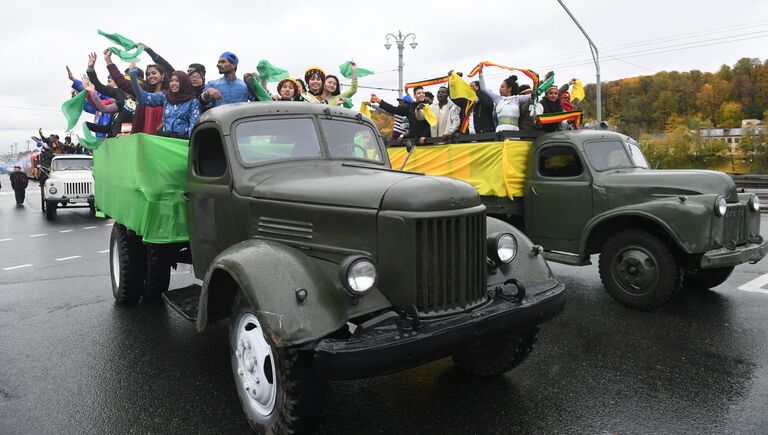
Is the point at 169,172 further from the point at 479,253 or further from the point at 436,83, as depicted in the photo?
the point at 436,83

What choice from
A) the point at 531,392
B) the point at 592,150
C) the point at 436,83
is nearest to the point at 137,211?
the point at 531,392

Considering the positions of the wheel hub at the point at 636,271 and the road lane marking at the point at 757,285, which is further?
the road lane marking at the point at 757,285

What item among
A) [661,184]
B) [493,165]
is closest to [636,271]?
[661,184]

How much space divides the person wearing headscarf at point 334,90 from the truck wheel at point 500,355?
4.11 metres

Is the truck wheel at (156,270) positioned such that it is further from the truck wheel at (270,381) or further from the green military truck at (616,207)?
the green military truck at (616,207)

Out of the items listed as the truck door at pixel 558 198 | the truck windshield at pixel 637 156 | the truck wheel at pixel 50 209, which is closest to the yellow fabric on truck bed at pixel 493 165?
the truck door at pixel 558 198

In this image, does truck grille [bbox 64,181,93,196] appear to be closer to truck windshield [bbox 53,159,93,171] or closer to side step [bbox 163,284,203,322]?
truck windshield [bbox 53,159,93,171]

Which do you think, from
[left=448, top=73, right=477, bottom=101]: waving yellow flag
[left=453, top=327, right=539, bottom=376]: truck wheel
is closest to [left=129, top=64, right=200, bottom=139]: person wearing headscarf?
[left=453, top=327, right=539, bottom=376]: truck wheel

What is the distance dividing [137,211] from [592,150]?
499 centimetres

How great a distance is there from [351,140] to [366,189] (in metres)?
1.28

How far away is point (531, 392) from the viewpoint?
11.8ft

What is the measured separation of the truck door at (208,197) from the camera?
3.99 metres

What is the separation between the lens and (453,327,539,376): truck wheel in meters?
3.66

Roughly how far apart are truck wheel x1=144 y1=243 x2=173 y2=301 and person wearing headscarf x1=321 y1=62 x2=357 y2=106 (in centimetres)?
275
